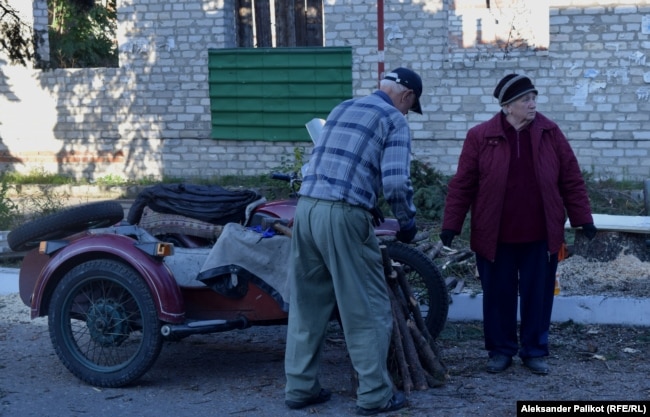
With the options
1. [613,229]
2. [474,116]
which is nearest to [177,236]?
[613,229]

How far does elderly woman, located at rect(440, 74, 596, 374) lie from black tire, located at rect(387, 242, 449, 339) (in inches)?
14.3

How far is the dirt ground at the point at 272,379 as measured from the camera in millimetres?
5426

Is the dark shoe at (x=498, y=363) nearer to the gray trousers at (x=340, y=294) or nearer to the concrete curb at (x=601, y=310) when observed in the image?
the gray trousers at (x=340, y=294)

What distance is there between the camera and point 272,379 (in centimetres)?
596

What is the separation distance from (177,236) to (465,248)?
329 cm

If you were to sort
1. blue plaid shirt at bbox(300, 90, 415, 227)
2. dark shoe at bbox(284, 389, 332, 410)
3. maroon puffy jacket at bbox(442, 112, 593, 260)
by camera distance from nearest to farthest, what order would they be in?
blue plaid shirt at bbox(300, 90, 415, 227)
dark shoe at bbox(284, 389, 332, 410)
maroon puffy jacket at bbox(442, 112, 593, 260)

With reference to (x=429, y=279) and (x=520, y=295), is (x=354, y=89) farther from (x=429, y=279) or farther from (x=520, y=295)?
(x=520, y=295)

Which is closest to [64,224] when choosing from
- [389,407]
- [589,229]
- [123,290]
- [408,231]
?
[123,290]

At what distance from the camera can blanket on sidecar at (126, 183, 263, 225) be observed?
20.3 ft

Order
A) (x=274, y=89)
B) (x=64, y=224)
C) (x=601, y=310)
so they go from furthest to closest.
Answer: (x=274, y=89)
(x=601, y=310)
(x=64, y=224)

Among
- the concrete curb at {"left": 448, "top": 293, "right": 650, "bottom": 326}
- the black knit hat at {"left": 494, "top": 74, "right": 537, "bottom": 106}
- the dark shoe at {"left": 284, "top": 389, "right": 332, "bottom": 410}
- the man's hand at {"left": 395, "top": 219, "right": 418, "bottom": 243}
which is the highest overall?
the black knit hat at {"left": 494, "top": 74, "right": 537, "bottom": 106}

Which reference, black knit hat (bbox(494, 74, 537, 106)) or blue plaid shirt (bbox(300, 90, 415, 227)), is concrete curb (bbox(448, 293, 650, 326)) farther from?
blue plaid shirt (bbox(300, 90, 415, 227))

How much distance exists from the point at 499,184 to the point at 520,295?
0.73 m

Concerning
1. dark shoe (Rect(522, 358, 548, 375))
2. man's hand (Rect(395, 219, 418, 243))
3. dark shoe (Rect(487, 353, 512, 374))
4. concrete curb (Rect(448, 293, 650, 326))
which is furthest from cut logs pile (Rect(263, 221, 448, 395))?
concrete curb (Rect(448, 293, 650, 326))
